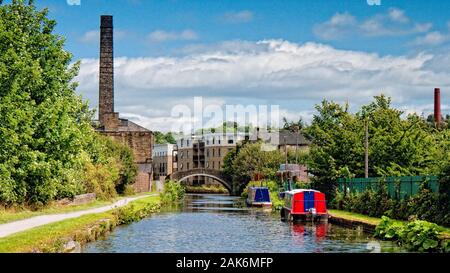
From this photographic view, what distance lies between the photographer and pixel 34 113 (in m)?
39.1

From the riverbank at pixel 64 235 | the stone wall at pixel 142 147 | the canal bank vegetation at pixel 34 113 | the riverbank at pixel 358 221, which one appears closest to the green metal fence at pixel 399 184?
the riverbank at pixel 358 221

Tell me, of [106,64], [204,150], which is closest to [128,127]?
[106,64]

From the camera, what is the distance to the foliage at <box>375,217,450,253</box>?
26844mm

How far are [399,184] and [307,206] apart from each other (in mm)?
8437

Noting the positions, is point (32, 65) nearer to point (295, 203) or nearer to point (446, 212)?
point (295, 203)

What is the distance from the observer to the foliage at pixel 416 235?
26.8 meters

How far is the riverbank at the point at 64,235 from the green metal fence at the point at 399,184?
14952 mm

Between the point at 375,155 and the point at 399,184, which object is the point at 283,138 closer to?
the point at 375,155

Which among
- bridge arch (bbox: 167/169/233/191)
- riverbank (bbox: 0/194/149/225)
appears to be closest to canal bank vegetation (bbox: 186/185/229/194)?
bridge arch (bbox: 167/169/233/191)

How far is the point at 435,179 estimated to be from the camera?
35.1 meters

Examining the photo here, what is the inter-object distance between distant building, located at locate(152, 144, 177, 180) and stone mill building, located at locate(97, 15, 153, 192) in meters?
77.9

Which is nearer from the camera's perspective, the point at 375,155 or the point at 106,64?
the point at 375,155

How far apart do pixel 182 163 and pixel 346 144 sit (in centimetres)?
13112

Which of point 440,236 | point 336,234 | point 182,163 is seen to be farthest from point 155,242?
point 182,163
